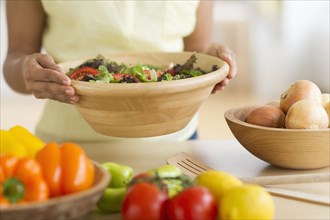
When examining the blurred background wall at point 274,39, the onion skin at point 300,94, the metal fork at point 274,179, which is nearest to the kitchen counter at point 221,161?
the metal fork at point 274,179

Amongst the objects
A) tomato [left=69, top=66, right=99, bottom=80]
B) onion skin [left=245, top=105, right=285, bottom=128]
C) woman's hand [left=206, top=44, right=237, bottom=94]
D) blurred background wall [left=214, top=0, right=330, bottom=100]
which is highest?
tomato [left=69, top=66, right=99, bottom=80]

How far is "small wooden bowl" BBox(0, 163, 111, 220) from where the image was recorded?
951 millimetres

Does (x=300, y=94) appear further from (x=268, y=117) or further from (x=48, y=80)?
(x=48, y=80)

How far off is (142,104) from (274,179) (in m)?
0.30

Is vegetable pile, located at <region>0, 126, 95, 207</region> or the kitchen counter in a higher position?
vegetable pile, located at <region>0, 126, 95, 207</region>

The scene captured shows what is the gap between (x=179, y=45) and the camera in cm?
204

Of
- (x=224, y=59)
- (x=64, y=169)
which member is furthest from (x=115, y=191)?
(x=224, y=59)

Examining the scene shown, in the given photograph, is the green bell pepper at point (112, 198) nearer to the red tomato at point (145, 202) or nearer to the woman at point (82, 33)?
the red tomato at point (145, 202)

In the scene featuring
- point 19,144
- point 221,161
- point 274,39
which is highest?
point 19,144

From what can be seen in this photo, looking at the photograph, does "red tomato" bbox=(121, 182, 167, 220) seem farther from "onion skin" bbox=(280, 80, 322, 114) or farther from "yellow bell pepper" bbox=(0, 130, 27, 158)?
"onion skin" bbox=(280, 80, 322, 114)

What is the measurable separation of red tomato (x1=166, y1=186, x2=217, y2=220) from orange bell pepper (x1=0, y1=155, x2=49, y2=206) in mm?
187

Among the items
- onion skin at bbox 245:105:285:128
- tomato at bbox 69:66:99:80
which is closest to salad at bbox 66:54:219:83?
tomato at bbox 69:66:99:80

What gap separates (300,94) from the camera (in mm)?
1432

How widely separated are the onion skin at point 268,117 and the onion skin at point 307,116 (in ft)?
0.13
